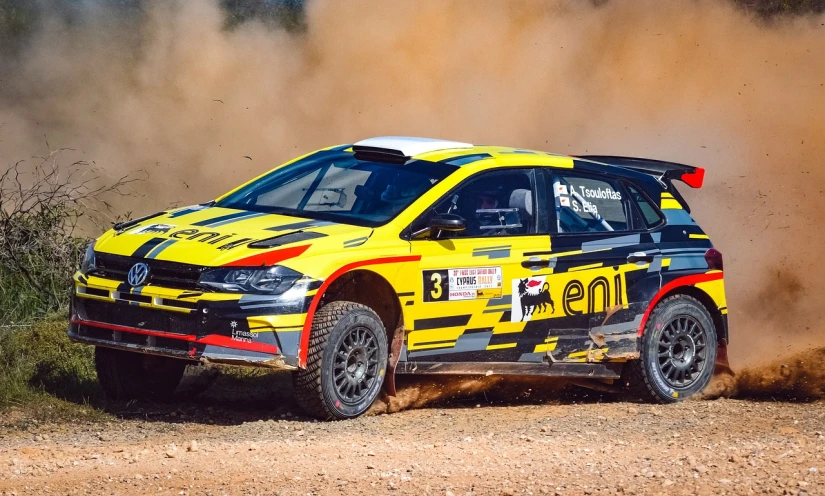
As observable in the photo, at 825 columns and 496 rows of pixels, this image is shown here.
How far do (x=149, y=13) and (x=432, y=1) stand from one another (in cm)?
382

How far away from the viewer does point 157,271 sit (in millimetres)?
7852

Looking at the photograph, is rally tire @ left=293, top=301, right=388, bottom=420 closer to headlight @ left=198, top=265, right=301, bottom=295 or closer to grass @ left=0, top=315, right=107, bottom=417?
headlight @ left=198, top=265, right=301, bottom=295

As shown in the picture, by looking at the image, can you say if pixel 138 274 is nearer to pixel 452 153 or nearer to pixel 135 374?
pixel 135 374

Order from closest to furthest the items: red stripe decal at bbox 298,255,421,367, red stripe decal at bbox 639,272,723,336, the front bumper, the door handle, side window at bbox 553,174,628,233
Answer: the front bumper, red stripe decal at bbox 298,255,421,367, side window at bbox 553,174,628,233, the door handle, red stripe decal at bbox 639,272,723,336

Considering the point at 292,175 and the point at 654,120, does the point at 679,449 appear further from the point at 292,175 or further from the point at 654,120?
the point at 654,120

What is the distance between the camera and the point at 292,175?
9305mm

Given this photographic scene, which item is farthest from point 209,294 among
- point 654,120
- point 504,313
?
point 654,120

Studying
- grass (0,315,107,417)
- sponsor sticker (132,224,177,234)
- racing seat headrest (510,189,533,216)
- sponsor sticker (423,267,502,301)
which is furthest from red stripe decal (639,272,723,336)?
grass (0,315,107,417)

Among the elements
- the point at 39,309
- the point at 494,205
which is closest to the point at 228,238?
the point at 494,205

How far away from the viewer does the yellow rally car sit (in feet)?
25.5

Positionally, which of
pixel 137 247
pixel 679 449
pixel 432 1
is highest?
pixel 432 1

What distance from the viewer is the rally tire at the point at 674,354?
9586 mm

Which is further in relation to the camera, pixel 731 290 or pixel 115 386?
pixel 731 290

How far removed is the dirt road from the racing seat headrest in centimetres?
131
